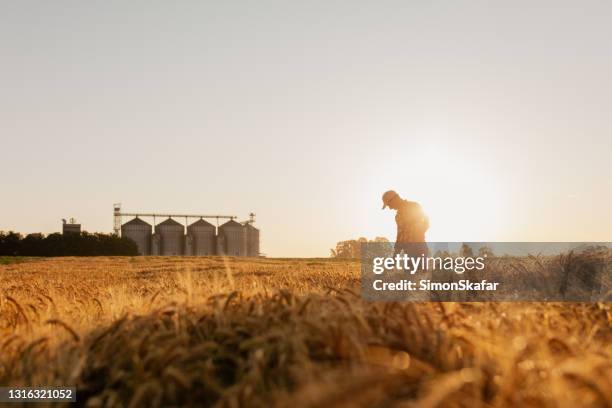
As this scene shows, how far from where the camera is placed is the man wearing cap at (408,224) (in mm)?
12458

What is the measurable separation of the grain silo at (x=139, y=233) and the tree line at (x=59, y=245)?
10.5 meters

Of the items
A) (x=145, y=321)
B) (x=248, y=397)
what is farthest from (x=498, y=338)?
(x=145, y=321)

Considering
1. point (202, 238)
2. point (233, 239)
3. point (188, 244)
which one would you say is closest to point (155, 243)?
point (188, 244)

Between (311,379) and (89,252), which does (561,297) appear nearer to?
(311,379)

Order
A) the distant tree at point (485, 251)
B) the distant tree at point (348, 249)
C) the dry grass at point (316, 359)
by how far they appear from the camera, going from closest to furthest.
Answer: the dry grass at point (316, 359) → the distant tree at point (485, 251) → the distant tree at point (348, 249)

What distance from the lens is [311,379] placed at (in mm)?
2623

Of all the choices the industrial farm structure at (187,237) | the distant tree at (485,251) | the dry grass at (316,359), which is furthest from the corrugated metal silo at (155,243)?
the dry grass at (316,359)

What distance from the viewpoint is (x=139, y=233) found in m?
104

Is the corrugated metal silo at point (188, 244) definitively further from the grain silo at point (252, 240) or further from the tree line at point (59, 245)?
the tree line at point (59, 245)

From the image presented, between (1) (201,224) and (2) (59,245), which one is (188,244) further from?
(2) (59,245)

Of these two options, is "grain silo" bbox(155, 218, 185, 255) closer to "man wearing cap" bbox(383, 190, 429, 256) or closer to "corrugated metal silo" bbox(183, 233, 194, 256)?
"corrugated metal silo" bbox(183, 233, 194, 256)

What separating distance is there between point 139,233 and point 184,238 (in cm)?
773

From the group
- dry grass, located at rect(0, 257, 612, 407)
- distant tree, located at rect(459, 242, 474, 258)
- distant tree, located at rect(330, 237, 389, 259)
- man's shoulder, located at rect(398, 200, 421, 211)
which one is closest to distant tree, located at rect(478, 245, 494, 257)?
distant tree, located at rect(459, 242, 474, 258)

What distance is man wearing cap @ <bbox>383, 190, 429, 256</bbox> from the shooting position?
12458 millimetres
